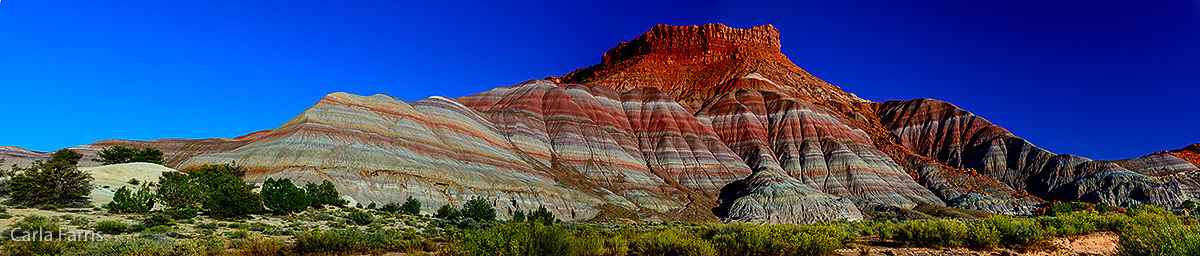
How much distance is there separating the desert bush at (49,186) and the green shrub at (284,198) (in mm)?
8671

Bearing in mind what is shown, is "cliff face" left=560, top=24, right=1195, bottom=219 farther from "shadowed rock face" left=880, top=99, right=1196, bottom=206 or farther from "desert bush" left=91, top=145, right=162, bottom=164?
"desert bush" left=91, top=145, right=162, bottom=164

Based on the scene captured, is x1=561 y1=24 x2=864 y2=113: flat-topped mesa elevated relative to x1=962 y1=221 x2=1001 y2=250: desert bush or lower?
elevated

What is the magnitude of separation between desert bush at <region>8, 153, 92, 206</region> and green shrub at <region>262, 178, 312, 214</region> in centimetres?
867

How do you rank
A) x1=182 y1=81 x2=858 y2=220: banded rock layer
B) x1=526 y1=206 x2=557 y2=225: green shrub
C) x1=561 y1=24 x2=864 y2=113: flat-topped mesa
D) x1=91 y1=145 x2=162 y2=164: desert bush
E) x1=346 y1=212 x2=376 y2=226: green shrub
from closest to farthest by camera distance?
x1=346 y1=212 x2=376 y2=226: green shrub < x1=526 y1=206 x2=557 y2=225: green shrub < x1=182 y1=81 x2=858 y2=220: banded rock layer < x1=91 y1=145 x2=162 y2=164: desert bush < x1=561 y1=24 x2=864 y2=113: flat-topped mesa

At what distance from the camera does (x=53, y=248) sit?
1291 centimetres

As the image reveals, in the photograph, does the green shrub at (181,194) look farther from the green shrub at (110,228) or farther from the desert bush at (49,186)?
the green shrub at (110,228)

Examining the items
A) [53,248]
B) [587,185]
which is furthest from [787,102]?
[53,248]

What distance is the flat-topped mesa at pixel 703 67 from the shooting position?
12519 cm

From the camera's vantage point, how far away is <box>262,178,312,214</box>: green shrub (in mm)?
31547

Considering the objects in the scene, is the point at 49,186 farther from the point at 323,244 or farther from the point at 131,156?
the point at 131,156

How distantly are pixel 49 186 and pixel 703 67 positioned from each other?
414ft

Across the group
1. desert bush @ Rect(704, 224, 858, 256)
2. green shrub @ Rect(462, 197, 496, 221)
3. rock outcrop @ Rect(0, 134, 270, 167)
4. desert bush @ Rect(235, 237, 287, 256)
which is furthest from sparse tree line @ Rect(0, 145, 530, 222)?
rock outcrop @ Rect(0, 134, 270, 167)

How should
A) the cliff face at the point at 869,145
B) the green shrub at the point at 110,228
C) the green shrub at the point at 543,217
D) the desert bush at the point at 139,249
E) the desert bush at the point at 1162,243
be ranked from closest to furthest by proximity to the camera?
the desert bush at the point at 1162,243, the desert bush at the point at 139,249, the green shrub at the point at 110,228, the green shrub at the point at 543,217, the cliff face at the point at 869,145

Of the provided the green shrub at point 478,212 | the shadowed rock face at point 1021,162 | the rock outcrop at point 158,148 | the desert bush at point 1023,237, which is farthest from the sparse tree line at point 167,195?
the shadowed rock face at point 1021,162
